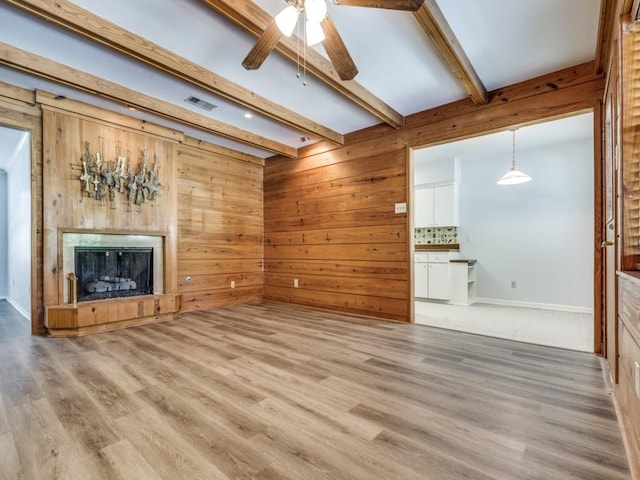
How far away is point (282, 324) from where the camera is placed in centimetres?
374

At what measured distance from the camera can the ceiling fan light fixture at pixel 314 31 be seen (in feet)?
5.85

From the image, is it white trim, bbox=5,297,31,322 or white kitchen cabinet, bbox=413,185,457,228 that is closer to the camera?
white trim, bbox=5,297,31,322

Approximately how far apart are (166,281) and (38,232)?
144 cm

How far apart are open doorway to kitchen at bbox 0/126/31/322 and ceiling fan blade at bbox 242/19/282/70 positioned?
Result: 3.03m

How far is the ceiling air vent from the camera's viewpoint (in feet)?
11.1

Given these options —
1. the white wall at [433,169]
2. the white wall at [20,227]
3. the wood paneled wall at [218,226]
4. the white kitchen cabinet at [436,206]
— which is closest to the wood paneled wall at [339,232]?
the wood paneled wall at [218,226]

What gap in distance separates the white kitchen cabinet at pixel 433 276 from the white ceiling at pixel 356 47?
2.63m

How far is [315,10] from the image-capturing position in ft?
5.46

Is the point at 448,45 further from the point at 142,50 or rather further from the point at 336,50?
the point at 142,50

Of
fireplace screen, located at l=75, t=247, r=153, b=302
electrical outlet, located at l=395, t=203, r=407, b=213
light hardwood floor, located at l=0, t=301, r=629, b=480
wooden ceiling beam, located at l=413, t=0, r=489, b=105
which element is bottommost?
light hardwood floor, located at l=0, t=301, r=629, b=480

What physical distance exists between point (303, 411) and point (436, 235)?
4757 millimetres

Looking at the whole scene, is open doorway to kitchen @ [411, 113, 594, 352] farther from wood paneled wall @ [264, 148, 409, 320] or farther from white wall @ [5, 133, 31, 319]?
white wall @ [5, 133, 31, 319]

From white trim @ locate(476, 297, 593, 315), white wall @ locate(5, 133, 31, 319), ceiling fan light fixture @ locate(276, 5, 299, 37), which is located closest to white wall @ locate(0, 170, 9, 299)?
white wall @ locate(5, 133, 31, 319)

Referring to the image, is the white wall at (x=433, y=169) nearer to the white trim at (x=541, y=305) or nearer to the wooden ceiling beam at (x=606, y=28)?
the white trim at (x=541, y=305)
